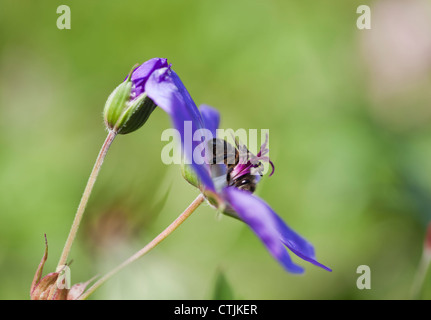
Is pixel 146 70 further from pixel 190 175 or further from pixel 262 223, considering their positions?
pixel 262 223

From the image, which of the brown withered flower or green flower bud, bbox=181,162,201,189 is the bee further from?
the brown withered flower

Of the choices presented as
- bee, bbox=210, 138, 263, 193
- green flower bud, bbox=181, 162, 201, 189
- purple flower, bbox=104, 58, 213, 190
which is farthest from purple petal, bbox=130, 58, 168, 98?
bee, bbox=210, 138, 263, 193

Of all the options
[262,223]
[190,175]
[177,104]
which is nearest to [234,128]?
[190,175]

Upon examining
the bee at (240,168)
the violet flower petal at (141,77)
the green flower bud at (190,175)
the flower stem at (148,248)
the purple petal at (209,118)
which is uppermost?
the purple petal at (209,118)

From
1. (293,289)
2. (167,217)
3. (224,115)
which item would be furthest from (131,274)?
(224,115)

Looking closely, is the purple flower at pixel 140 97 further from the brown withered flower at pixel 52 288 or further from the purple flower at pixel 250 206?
the brown withered flower at pixel 52 288

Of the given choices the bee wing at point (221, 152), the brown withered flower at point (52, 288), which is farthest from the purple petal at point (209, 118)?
the brown withered flower at point (52, 288)
